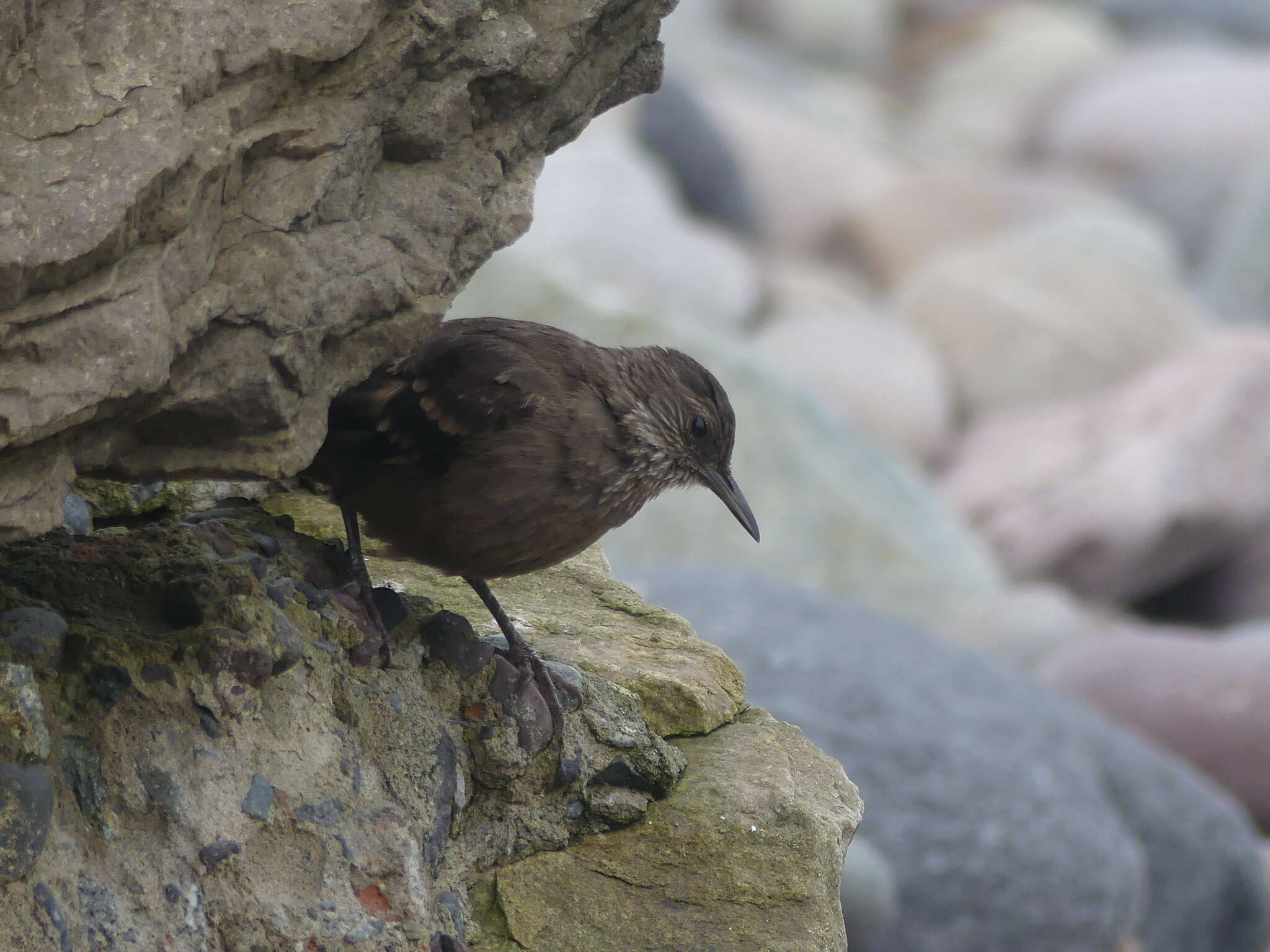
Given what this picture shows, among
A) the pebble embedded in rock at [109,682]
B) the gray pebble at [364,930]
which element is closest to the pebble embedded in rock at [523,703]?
the gray pebble at [364,930]

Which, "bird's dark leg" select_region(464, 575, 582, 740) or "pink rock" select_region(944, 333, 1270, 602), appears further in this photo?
"pink rock" select_region(944, 333, 1270, 602)

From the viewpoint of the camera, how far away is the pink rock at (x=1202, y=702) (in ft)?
26.8

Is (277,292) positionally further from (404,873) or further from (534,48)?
(404,873)

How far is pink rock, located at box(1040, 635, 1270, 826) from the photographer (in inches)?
322

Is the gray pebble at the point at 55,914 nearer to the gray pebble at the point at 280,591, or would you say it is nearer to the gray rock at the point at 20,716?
the gray rock at the point at 20,716

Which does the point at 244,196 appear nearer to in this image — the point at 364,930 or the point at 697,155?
the point at 364,930

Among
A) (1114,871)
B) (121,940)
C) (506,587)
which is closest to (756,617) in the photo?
(1114,871)

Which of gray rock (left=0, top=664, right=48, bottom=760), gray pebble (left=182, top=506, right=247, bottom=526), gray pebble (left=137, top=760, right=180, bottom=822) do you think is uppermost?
gray rock (left=0, top=664, right=48, bottom=760)

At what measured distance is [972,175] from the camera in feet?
60.8

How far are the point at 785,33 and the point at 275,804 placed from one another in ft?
73.6

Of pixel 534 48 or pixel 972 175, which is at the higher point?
pixel 534 48

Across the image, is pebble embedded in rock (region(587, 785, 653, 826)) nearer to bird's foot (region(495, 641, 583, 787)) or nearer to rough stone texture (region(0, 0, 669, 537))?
bird's foot (region(495, 641, 583, 787))

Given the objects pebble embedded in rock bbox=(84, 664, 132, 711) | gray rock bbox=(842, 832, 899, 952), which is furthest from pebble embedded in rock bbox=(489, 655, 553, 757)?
gray rock bbox=(842, 832, 899, 952)

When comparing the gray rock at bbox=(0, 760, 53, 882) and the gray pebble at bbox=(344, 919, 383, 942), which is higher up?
the gray rock at bbox=(0, 760, 53, 882)
